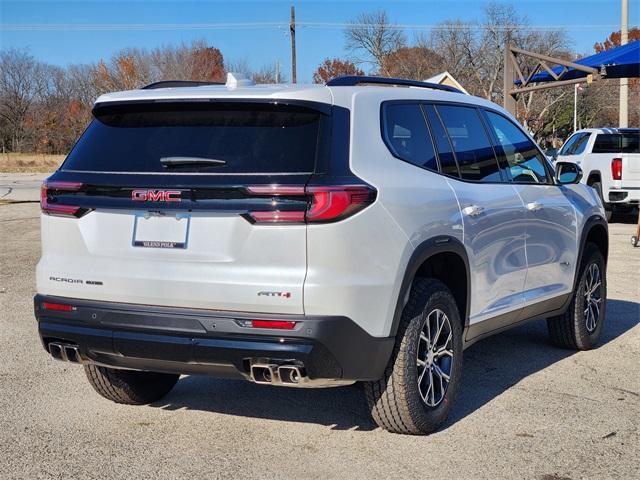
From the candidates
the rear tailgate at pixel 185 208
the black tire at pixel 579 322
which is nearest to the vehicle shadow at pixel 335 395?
the black tire at pixel 579 322

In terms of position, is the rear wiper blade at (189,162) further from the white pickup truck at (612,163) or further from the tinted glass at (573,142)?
the tinted glass at (573,142)

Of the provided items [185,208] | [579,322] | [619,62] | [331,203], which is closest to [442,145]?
[331,203]

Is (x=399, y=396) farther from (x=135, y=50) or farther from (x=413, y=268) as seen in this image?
(x=135, y=50)

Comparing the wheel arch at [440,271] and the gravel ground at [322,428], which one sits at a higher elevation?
the wheel arch at [440,271]

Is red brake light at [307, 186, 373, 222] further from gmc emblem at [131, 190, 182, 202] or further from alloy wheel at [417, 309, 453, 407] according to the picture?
alloy wheel at [417, 309, 453, 407]

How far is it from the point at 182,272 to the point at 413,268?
1.14 m

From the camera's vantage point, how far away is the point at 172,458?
420 centimetres

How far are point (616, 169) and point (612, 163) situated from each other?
0.15 meters

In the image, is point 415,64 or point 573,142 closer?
point 573,142

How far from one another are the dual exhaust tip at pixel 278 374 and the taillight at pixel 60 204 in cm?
120

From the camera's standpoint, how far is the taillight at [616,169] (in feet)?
52.0

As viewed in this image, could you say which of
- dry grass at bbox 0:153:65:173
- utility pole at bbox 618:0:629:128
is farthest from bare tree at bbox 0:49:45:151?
utility pole at bbox 618:0:629:128

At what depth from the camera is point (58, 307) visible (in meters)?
4.16

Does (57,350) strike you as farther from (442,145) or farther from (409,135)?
(442,145)
